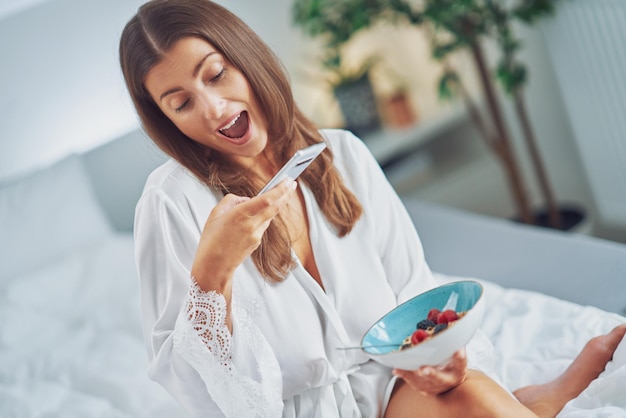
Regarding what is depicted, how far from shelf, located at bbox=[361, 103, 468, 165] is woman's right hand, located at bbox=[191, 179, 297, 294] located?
203cm

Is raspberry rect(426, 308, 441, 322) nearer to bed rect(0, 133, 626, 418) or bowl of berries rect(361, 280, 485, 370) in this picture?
bowl of berries rect(361, 280, 485, 370)

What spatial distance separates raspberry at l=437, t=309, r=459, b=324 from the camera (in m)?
1.10

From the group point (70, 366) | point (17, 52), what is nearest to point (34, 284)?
point (70, 366)

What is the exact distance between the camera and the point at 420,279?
1.40 metres

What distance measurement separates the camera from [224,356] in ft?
3.65

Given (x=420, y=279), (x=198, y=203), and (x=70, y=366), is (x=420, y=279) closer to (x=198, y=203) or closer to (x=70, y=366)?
(x=198, y=203)

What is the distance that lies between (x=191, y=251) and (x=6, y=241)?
4.46 ft

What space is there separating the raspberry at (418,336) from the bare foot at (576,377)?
0.32 meters

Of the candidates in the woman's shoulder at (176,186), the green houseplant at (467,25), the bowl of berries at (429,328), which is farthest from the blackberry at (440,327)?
the green houseplant at (467,25)

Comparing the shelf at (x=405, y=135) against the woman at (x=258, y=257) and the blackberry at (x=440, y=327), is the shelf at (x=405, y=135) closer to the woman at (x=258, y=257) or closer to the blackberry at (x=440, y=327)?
the woman at (x=258, y=257)

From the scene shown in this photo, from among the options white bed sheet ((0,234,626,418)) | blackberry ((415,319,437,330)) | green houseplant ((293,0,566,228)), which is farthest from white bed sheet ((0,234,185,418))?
green houseplant ((293,0,566,228))

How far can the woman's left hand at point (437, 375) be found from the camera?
3.59 ft

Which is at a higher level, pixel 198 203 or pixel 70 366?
pixel 198 203

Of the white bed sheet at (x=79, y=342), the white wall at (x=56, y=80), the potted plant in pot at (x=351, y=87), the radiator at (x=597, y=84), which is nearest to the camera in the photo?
the white bed sheet at (x=79, y=342)
